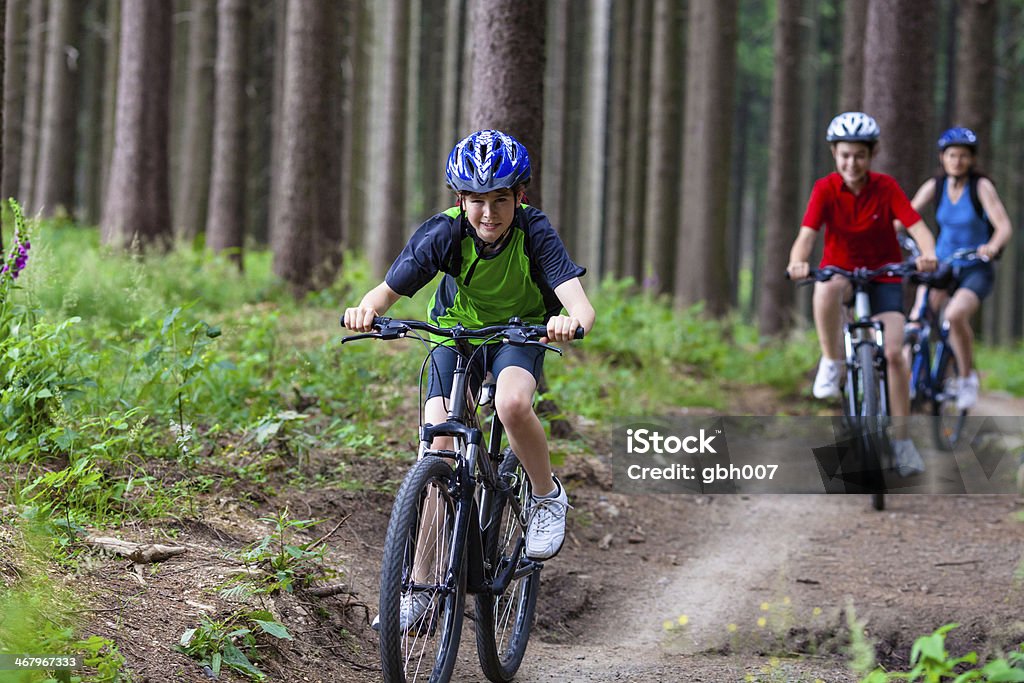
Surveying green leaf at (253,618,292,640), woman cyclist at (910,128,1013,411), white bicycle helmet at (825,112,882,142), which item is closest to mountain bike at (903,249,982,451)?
woman cyclist at (910,128,1013,411)

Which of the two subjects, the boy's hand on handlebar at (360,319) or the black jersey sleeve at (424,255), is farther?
the black jersey sleeve at (424,255)

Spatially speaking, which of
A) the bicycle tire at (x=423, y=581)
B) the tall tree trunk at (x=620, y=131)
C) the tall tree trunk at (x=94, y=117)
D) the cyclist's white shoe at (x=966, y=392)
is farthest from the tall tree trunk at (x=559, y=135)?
the bicycle tire at (x=423, y=581)

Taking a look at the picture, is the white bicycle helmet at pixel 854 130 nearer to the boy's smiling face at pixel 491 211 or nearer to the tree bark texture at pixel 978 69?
the boy's smiling face at pixel 491 211

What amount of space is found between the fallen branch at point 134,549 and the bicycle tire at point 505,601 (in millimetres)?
1393

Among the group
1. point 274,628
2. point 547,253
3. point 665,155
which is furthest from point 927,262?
point 665,155

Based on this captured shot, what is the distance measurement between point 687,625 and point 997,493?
4246 mm

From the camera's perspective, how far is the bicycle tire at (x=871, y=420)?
7.76 meters

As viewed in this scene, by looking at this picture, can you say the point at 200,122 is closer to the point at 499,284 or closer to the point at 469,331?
the point at 499,284

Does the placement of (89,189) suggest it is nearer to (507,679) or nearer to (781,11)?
(781,11)

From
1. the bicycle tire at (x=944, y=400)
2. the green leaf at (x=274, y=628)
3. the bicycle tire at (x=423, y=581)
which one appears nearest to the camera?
the bicycle tire at (x=423, y=581)

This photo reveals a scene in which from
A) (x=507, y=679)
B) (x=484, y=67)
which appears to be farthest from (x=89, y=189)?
(x=507, y=679)

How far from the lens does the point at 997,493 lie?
879 cm

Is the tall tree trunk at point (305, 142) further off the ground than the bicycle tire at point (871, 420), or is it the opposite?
the tall tree trunk at point (305, 142)

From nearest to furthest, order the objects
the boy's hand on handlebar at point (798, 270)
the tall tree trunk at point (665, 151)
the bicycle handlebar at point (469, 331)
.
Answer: the bicycle handlebar at point (469, 331) < the boy's hand on handlebar at point (798, 270) < the tall tree trunk at point (665, 151)
